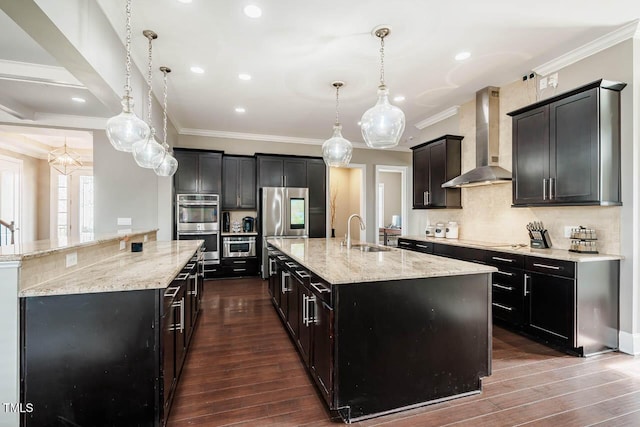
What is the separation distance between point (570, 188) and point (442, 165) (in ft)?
6.29

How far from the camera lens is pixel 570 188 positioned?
2945mm

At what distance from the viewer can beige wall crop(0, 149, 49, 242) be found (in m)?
6.55

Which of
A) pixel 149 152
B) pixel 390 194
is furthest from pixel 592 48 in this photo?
pixel 390 194

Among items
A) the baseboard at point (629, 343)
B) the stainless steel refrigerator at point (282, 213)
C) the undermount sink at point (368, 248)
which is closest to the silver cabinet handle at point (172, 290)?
the undermount sink at point (368, 248)

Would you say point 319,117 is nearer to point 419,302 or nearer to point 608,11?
point 608,11

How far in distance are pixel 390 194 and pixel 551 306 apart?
25.5 feet

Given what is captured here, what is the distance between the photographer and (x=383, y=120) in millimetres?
2600

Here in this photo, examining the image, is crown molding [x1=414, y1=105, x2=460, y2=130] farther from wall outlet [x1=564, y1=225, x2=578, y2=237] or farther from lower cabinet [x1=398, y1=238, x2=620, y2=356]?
lower cabinet [x1=398, y1=238, x2=620, y2=356]

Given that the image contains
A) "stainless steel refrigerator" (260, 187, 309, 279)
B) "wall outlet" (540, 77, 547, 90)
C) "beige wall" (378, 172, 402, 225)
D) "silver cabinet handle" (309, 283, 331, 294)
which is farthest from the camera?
"beige wall" (378, 172, 402, 225)

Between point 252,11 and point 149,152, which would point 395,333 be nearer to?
point 252,11

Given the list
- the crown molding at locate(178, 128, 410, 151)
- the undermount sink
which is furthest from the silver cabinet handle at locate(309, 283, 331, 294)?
the crown molding at locate(178, 128, 410, 151)

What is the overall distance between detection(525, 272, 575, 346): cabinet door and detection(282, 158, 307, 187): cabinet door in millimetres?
4330

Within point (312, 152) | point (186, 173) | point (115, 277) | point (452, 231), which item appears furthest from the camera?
point (312, 152)

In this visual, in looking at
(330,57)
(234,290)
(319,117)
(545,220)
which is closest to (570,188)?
A: (545,220)
